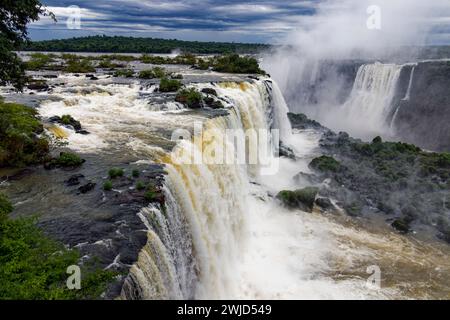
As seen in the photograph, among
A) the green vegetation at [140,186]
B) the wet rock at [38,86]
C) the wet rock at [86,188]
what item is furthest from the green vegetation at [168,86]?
the green vegetation at [140,186]

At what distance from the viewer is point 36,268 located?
803cm

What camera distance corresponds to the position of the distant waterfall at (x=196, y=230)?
9036 millimetres

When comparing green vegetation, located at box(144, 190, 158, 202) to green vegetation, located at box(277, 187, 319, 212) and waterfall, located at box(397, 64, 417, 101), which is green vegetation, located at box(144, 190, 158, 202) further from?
waterfall, located at box(397, 64, 417, 101)

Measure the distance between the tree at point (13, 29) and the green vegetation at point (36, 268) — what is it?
403 centimetres

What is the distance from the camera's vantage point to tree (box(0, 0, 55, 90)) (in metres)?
9.98

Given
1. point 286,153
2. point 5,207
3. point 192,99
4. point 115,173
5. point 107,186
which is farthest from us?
point 286,153

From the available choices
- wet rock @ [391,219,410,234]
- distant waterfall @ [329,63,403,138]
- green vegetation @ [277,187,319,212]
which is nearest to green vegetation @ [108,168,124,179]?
green vegetation @ [277,187,319,212]

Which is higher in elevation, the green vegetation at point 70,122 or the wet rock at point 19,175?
the green vegetation at point 70,122

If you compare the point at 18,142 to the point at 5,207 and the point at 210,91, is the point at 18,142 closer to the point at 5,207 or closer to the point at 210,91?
the point at 5,207

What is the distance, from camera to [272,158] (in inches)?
1138

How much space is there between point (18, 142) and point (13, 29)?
14.3 feet

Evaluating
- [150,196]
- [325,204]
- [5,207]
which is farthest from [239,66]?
[5,207]

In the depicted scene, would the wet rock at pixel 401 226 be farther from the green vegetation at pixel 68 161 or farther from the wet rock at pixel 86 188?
the green vegetation at pixel 68 161

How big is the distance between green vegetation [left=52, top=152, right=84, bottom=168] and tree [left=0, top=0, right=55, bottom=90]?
10.7ft
